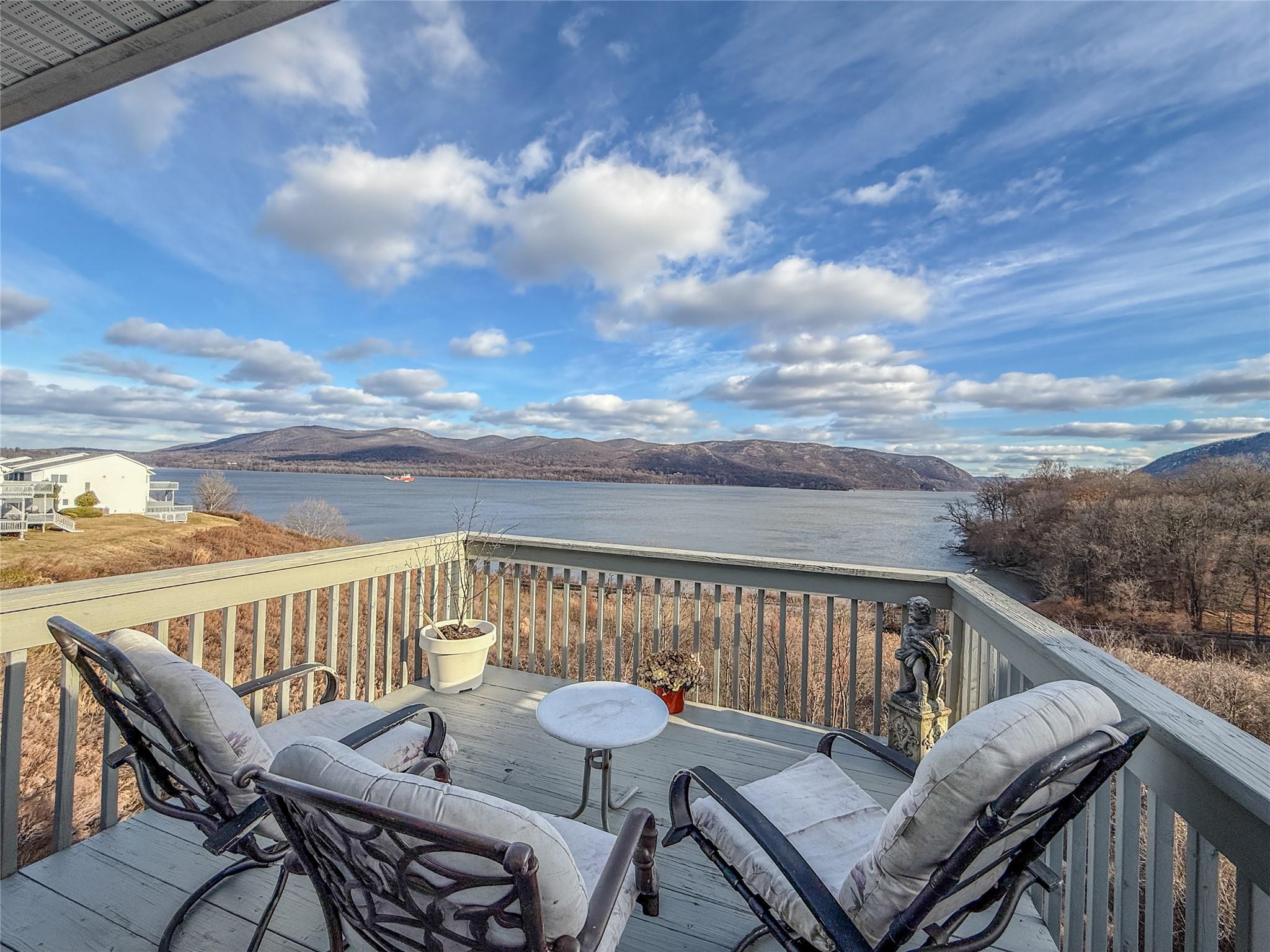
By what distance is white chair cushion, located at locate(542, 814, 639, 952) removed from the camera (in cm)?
114

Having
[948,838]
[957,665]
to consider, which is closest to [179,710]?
[948,838]

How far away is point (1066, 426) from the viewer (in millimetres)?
14484

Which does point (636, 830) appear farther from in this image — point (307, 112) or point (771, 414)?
point (771, 414)

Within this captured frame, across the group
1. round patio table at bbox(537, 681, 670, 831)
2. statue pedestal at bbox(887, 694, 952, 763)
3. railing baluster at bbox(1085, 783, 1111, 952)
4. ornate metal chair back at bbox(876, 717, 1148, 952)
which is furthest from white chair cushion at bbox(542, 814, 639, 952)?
statue pedestal at bbox(887, 694, 952, 763)

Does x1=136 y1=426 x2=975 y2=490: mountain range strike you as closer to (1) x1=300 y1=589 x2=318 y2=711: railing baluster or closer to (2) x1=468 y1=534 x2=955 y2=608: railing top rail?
(2) x1=468 y1=534 x2=955 y2=608: railing top rail

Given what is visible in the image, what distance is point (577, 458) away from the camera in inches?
940

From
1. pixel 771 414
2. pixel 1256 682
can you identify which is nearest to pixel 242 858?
pixel 1256 682

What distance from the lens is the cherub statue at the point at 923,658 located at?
2.58 metres

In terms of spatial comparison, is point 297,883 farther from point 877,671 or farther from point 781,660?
point 877,671

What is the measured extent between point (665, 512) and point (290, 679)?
72.1 feet

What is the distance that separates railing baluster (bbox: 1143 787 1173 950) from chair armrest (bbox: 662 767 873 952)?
62cm

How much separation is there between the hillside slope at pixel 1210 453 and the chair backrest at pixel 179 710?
1418 centimetres

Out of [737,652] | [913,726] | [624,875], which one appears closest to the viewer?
[624,875]

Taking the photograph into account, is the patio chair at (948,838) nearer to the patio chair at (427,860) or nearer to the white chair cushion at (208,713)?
the patio chair at (427,860)
